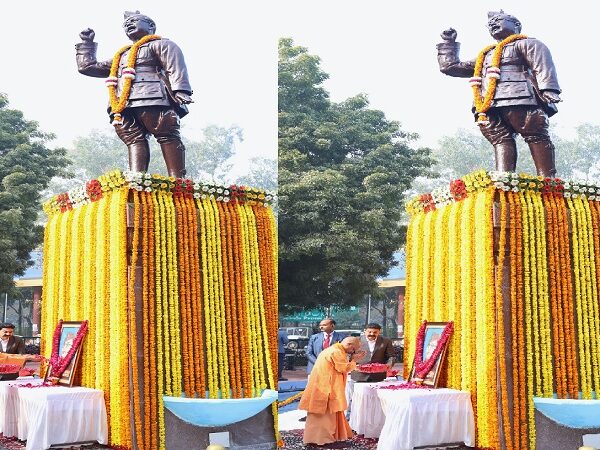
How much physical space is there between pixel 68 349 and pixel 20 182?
5040 millimetres

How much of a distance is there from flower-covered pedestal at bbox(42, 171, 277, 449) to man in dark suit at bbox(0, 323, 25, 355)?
1490 millimetres

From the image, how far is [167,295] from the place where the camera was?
26.8ft

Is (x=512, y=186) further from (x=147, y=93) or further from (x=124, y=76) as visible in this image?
(x=124, y=76)

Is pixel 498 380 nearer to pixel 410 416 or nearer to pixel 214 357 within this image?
pixel 410 416

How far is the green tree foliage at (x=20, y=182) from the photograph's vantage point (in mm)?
12609

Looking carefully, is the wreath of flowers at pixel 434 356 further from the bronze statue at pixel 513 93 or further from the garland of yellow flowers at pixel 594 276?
the bronze statue at pixel 513 93

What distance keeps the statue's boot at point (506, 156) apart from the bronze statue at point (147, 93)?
3.26m

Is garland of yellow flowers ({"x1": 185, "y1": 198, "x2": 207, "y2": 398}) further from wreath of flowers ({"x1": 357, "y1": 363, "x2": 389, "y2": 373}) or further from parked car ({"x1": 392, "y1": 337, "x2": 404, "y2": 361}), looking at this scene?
parked car ({"x1": 392, "y1": 337, "x2": 404, "y2": 361})

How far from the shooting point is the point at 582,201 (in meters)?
8.48

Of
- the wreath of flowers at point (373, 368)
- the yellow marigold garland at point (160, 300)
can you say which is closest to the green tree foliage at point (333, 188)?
the wreath of flowers at point (373, 368)

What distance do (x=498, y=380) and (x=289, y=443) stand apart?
2.78 meters

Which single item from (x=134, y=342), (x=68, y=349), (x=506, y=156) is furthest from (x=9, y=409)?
(x=506, y=156)

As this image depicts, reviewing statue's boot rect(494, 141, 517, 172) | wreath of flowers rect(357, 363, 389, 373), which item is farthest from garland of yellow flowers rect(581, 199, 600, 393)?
wreath of flowers rect(357, 363, 389, 373)

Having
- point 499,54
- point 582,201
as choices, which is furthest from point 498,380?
point 499,54
